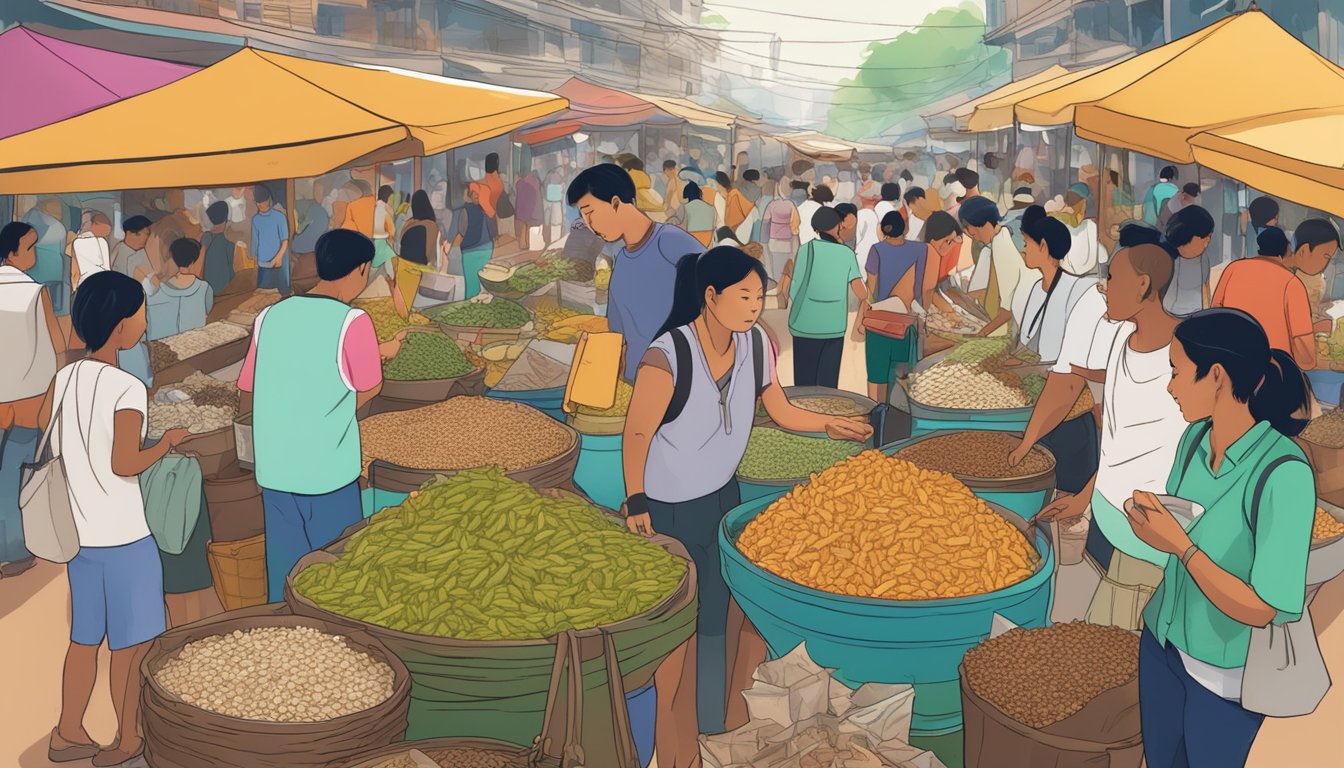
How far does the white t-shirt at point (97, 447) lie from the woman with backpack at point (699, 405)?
2006mm

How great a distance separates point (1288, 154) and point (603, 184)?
3.13 metres

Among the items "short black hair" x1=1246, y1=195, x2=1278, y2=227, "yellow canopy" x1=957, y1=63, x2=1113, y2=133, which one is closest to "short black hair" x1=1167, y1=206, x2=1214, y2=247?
"short black hair" x1=1246, y1=195, x2=1278, y2=227

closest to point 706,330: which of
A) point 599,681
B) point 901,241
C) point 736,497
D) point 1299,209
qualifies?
point 736,497

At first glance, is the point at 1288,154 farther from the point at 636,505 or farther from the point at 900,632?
the point at 636,505

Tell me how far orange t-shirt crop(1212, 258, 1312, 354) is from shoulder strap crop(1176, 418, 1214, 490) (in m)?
3.72

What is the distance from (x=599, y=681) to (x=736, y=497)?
4.69 feet

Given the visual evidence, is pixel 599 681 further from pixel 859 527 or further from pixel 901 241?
pixel 901 241

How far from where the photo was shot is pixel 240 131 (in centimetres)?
519

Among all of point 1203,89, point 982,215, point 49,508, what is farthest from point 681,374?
point 982,215

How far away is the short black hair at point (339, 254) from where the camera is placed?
16.1 ft

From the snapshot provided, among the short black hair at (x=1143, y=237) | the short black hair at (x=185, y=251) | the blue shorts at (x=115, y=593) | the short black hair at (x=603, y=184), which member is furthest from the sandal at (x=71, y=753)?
the short black hair at (x=1143, y=237)

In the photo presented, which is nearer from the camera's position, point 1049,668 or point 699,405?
point 1049,668

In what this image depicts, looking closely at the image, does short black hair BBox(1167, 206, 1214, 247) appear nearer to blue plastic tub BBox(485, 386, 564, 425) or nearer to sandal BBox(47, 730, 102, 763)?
blue plastic tub BBox(485, 386, 564, 425)

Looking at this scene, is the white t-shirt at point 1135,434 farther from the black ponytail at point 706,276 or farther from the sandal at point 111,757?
the sandal at point 111,757
